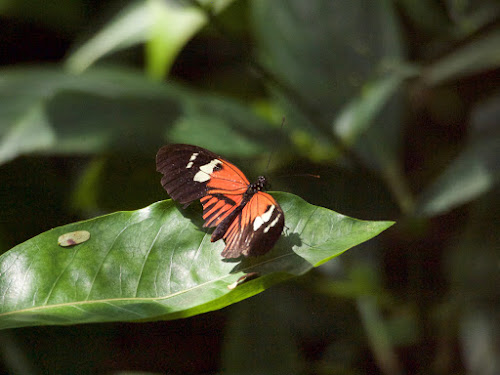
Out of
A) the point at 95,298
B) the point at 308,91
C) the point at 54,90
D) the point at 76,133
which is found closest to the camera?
the point at 95,298

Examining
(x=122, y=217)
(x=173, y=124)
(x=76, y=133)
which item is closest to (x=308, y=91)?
(x=173, y=124)

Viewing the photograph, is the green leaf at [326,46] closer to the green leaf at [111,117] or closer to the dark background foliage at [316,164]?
the dark background foliage at [316,164]

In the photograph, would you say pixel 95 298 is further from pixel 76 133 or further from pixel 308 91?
pixel 308 91

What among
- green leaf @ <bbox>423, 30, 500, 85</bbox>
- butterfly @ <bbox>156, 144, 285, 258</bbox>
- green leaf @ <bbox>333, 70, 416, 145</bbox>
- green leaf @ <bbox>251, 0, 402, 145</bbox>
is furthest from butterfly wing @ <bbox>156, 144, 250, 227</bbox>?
green leaf @ <bbox>423, 30, 500, 85</bbox>

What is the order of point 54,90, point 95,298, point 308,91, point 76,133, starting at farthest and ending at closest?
1. point 308,91
2. point 54,90
3. point 76,133
4. point 95,298

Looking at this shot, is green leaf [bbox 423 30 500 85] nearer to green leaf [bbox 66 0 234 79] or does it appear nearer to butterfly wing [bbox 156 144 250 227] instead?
green leaf [bbox 66 0 234 79]

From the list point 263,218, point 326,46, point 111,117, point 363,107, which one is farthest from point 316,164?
point 263,218

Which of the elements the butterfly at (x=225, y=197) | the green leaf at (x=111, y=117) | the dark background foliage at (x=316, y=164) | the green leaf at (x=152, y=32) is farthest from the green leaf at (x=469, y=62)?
the butterfly at (x=225, y=197)
